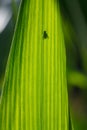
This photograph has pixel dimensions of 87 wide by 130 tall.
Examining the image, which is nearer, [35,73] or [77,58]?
[35,73]

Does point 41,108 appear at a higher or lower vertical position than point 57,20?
lower

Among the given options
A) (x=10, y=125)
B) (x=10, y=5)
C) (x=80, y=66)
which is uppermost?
(x=10, y=5)

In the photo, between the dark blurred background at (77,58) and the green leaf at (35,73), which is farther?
the dark blurred background at (77,58)

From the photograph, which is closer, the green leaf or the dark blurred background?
the green leaf

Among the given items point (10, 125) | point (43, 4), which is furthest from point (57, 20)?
point (10, 125)

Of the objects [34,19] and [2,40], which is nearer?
[34,19]

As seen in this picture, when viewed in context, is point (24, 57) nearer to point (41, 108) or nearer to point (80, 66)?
point (41, 108)
